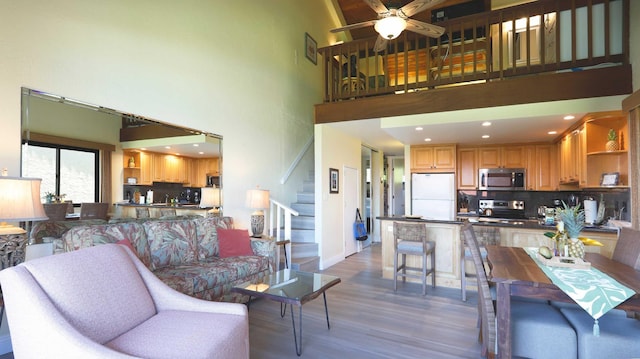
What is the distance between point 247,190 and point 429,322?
9.49ft

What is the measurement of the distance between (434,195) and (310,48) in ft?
12.9

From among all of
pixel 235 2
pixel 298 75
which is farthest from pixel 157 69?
pixel 298 75

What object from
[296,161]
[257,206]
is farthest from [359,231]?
[257,206]

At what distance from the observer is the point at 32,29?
8.77ft

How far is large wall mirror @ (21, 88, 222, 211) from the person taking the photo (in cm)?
279

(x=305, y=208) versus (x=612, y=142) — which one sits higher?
(x=612, y=142)

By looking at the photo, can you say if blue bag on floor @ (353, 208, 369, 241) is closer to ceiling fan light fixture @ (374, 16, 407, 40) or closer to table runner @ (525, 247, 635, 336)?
ceiling fan light fixture @ (374, 16, 407, 40)

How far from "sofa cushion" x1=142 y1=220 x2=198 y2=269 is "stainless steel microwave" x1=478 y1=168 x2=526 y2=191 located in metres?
5.22

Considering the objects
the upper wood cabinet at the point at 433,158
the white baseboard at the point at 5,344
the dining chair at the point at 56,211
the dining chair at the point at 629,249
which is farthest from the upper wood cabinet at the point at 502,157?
the white baseboard at the point at 5,344

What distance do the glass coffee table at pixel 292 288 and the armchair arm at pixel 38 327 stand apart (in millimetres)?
1312

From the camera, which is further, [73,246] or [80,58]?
[80,58]

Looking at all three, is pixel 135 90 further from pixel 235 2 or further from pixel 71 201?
pixel 235 2

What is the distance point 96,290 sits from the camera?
5.54 feet

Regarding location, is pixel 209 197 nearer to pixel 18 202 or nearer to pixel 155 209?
pixel 155 209
